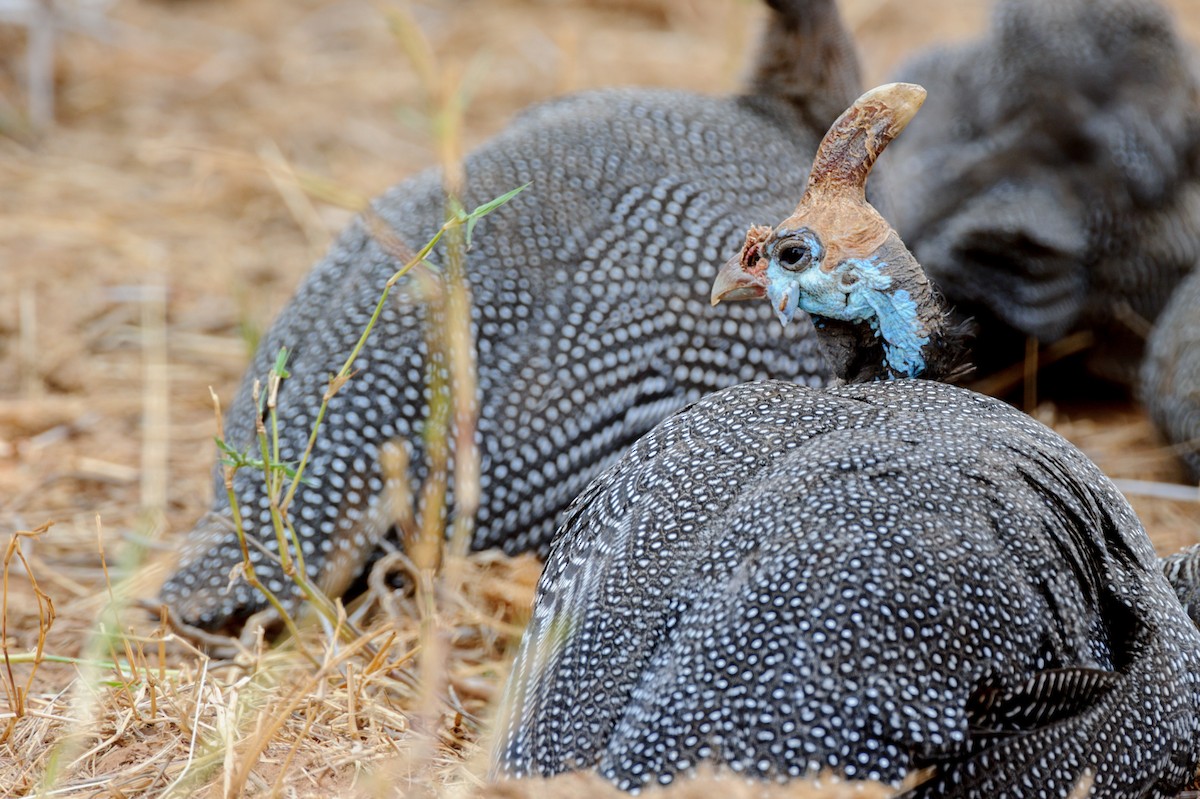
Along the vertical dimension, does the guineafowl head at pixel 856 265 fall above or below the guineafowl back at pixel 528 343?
above

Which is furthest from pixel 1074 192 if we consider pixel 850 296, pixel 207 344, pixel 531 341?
pixel 207 344

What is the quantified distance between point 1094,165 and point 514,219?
228cm

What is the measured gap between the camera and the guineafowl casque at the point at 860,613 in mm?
1818

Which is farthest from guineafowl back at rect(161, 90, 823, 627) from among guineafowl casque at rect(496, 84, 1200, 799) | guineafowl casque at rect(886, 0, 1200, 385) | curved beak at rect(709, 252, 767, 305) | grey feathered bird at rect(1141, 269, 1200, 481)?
guineafowl casque at rect(886, 0, 1200, 385)

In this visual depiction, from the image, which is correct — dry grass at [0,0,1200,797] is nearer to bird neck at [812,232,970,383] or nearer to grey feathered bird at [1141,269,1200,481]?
grey feathered bird at [1141,269,1200,481]

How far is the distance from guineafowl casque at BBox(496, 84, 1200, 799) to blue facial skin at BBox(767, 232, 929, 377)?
0.14 meters

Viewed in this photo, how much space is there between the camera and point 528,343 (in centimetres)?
309

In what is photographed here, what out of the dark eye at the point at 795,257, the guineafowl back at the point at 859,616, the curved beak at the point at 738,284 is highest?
the dark eye at the point at 795,257

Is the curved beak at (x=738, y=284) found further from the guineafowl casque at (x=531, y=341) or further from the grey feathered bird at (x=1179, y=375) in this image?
the grey feathered bird at (x=1179, y=375)

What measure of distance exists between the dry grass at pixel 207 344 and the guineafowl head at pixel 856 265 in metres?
0.67

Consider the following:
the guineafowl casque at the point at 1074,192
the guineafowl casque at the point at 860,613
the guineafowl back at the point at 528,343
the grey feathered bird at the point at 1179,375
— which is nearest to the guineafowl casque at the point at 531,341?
the guineafowl back at the point at 528,343

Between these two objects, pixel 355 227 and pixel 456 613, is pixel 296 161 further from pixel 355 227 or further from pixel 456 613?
pixel 456 613

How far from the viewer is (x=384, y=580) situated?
10.2 feet

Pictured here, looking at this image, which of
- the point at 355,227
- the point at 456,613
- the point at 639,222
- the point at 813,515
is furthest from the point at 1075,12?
the point at 813,515
